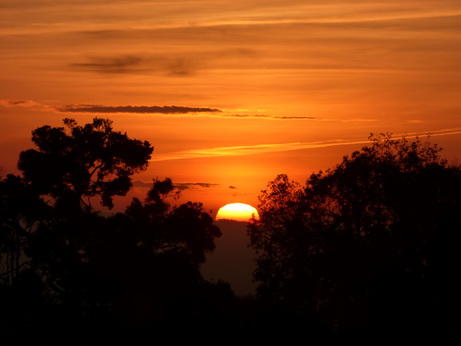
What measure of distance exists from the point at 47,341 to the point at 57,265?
34.1 metres

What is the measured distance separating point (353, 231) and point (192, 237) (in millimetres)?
13368

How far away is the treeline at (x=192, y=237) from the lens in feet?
203

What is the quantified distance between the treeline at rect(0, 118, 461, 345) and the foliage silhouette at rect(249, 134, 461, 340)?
0.30 ft

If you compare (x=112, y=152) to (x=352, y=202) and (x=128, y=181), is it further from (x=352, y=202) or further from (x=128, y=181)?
(x=352, y=202)

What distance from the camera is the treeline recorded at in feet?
203

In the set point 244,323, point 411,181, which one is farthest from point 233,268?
point 244,323

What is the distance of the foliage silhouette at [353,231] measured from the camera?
63.4 m

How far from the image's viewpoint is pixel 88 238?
222ft

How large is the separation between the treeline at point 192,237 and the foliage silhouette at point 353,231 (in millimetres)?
90

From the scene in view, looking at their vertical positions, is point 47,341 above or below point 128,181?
below

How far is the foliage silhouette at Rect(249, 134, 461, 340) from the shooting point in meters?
63.4

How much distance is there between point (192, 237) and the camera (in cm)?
7100

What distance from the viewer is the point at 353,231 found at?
216ft

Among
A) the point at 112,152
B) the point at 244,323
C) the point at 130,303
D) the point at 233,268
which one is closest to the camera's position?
the point at 244,323
